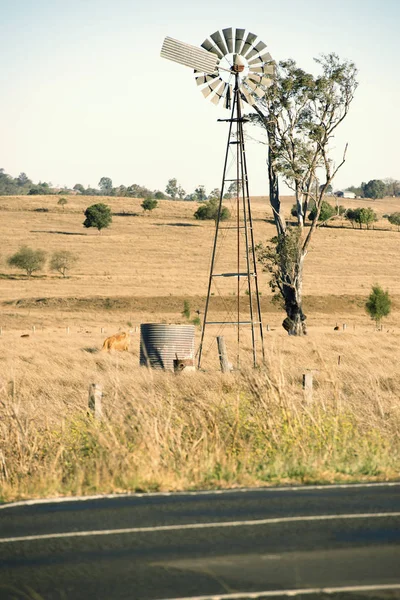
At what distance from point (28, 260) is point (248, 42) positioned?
57.6 m

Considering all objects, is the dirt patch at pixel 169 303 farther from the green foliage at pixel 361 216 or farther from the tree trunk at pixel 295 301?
the green foliage at pixel 361 216

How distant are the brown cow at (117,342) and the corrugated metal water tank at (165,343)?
7.51m

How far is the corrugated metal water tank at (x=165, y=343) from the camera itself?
27875 mm

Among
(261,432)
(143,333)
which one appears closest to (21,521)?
(261,432)

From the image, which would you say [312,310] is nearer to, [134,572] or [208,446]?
[208,446]

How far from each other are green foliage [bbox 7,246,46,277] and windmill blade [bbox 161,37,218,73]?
2258 inches

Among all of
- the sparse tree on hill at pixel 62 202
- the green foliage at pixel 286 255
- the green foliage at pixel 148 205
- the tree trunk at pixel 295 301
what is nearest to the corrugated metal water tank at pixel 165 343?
the green foliage at pixel 286 255

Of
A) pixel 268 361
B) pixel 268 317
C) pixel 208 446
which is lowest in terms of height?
pixel 268 317

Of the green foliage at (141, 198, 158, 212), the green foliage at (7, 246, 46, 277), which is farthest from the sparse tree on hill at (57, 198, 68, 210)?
the green foliage at (7, 246, 46, 277)

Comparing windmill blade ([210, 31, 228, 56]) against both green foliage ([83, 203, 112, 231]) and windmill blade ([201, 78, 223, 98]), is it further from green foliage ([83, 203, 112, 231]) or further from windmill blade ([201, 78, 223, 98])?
green foliage ([83, 203, 112, 231])

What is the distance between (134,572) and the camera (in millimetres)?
7453

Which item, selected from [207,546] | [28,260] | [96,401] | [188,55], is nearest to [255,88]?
[188,55]

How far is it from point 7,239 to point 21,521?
95.2m

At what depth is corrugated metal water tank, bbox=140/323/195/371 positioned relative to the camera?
2788 centimetres
